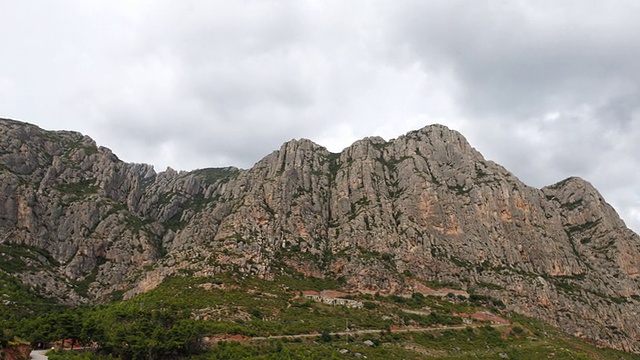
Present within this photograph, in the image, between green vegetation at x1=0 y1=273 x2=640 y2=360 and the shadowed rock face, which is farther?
the shadowed rock face

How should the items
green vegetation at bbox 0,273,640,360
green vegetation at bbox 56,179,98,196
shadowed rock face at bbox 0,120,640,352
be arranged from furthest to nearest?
green vegetation at bbox 56,179,98,196 < shadowed rock face at bbox 0,120,640,352 < green vegetation at bbox 0,273,640,360

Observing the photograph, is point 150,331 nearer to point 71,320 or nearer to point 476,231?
point 71,320

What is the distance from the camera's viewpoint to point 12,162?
514ft

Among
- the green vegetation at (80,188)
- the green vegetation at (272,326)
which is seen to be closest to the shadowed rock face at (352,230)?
the green vegetation at (80,188)

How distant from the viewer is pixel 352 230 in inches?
5694

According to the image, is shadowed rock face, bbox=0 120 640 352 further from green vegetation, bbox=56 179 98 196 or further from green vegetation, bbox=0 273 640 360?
green vegetation, bbox=0 273 640 360

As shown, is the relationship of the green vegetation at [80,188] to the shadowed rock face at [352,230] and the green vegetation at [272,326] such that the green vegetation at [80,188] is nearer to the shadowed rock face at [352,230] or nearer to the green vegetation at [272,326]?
the shadowed rock face at [352,230]

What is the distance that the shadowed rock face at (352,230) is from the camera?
125 metres

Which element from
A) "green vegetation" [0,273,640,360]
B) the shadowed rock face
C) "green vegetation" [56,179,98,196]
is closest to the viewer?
"green vegetation" [0,273,640,360]

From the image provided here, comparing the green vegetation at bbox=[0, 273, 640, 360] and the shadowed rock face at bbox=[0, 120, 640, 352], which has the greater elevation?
the shadowed rock face at bbox=[0, 120, 640, 352]

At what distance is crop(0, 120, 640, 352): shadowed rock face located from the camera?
409 feet

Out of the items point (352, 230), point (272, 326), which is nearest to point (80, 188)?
point (352, 230)

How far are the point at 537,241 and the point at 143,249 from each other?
15463cm

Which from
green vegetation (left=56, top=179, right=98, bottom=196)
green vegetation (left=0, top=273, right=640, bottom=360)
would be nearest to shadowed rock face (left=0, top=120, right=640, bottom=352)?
green vegetation (left=56, top=179, right=98, bottom=196)
